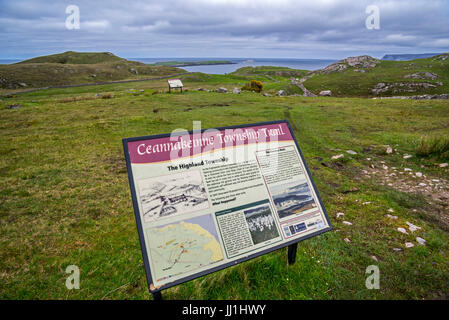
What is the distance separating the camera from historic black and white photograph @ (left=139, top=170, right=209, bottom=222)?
325 centimetres

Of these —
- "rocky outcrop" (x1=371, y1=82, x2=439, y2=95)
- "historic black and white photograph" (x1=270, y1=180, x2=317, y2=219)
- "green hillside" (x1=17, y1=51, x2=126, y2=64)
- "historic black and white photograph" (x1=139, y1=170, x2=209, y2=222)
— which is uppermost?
"green hillside" (x1=17, y1=51, x2=126, y2=64)

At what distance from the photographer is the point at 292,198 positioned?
4.11 metres

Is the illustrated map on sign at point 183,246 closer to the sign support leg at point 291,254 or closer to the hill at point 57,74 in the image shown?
the sign support leg at point 291,254

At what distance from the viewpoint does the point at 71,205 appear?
266 inches

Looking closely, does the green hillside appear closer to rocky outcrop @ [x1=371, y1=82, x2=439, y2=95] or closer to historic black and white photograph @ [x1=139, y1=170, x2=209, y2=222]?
rocky outcrop @ [x1=371, y1=82, x2=439, y2=95]

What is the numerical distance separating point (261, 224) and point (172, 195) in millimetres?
1514

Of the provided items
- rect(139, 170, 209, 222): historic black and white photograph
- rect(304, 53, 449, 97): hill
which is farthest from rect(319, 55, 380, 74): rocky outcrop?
rect(139, 170, 209, 222): historic black and white photograph

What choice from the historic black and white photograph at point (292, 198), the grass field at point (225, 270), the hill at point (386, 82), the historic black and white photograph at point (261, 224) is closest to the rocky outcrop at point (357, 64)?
the hill at point (386, 82)

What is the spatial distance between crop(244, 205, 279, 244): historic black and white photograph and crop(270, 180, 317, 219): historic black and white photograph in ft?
0.74

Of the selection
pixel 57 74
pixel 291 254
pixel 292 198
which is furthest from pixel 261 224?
pixel 57 74

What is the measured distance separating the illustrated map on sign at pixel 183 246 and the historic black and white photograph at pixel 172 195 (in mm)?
184

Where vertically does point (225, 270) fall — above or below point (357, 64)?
below

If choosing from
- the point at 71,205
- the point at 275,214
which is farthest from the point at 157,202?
the point at 71,205

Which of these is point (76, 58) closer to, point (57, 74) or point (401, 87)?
point (57, 74)
